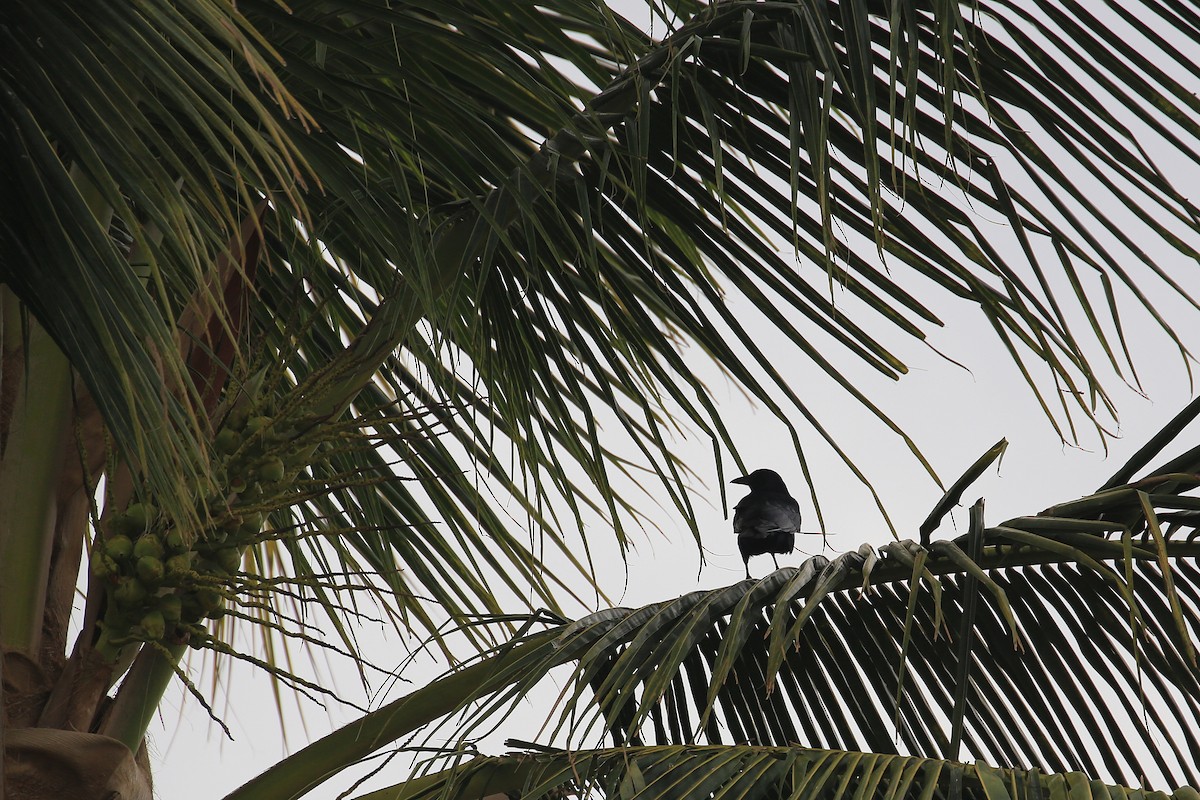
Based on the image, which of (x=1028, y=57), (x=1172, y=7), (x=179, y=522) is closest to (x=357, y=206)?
(x=179, y=522)

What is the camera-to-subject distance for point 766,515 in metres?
2.34

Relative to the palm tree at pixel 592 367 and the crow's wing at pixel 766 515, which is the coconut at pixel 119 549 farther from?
the crow's wing at pixel 766 515

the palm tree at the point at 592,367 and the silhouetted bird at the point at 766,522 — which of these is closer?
the palm tree at the point at 592,367

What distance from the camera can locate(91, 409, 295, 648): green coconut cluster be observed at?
1435 millimetres

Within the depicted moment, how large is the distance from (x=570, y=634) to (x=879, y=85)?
3.06 feet

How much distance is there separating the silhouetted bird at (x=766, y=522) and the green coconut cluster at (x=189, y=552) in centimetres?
103

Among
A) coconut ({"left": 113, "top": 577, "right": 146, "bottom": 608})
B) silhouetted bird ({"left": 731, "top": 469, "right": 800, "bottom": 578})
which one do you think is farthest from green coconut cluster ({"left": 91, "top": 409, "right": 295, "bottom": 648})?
silhouetted bird ({"left": 731, "top": 469, "right": 800, "bottom": 578})

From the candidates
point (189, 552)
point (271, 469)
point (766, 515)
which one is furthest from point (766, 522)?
point (189, 552)

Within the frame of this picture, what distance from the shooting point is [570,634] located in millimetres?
1764

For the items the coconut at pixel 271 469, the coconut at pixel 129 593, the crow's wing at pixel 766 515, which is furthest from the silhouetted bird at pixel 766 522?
the coconut at pixel 129 593

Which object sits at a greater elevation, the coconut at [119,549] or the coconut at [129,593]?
the coconut at [119,549]

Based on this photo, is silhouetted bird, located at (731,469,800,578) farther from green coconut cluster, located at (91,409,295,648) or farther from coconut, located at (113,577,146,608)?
coconut, located at (113,577,146,608)

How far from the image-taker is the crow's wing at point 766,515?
2.32 metres

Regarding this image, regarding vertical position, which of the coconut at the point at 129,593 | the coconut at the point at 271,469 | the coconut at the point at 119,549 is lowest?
the coconut at the point at 129,593
